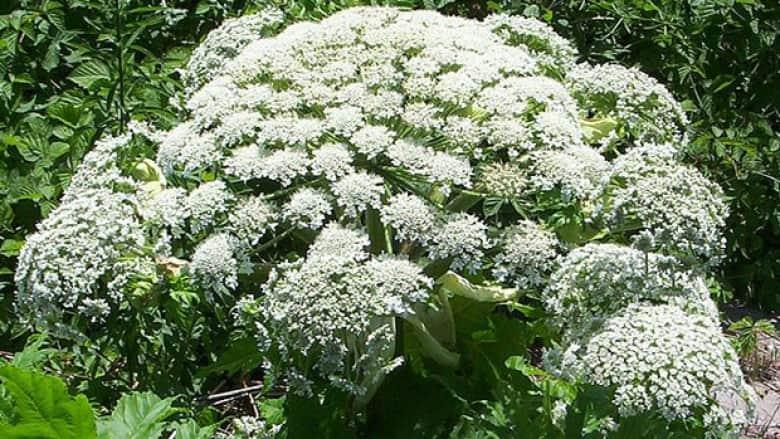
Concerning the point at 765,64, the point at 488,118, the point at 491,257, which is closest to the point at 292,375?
the point at 491,257

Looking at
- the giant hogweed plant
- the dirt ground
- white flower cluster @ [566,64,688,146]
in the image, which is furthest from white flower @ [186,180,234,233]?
the dirt ground

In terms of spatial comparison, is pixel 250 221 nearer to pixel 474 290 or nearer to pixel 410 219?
pixel 410 219

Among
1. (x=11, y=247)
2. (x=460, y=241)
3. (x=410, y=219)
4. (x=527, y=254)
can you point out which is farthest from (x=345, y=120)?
(x=11, y=247)

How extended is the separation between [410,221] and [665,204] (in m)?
0.60

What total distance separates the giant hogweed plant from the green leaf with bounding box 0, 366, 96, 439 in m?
0.16

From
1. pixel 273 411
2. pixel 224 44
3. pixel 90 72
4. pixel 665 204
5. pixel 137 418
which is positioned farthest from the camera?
pixel 90 72

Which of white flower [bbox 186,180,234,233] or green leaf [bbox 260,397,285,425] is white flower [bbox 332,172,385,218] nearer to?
white flower [bbox 186,180,234,233]

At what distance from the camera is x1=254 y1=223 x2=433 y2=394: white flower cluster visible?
8.02 ft

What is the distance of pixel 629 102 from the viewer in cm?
310

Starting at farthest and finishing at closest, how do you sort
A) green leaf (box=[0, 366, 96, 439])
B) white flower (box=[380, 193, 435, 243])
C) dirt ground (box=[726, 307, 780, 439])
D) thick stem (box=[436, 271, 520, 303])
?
dirt ground (box=[726, 307, 780, 439]) → thick stem (box=[436, 271, 520, 303]) → green leaf (box=[0, 366, 96, 439]) → white flower (box=[380, 193, 435, 243])

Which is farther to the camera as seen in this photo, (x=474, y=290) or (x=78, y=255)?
(x=474, y=290)

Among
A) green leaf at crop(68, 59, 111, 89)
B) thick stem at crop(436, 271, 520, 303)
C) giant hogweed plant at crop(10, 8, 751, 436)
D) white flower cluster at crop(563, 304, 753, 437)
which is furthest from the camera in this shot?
green leaf at crop(68, 59, 111, 89)

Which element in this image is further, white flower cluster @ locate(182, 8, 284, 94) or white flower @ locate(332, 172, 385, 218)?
white flower cluster @ locate(182, 8, 284, 94)

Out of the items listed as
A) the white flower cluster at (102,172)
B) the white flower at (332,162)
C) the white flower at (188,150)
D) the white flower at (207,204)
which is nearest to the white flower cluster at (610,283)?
the white flower at (332,162)
